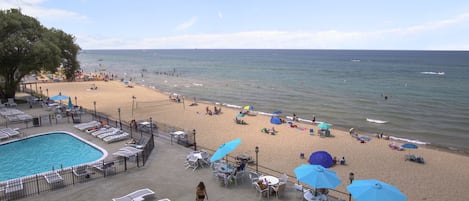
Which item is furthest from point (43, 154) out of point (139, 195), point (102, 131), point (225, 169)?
point (225, 169)

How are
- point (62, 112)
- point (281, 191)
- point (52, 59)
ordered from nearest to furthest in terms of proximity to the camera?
point (281, 191)
point (62, 112)
point (52, 59)

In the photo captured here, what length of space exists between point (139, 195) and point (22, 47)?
24599 millimetres

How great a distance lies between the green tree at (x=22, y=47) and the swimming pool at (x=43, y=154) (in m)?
12.0

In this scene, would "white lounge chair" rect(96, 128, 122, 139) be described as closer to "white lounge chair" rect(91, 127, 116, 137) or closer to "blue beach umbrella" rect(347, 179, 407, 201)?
"white lounge chair" rect(91, 127, 116, 137)

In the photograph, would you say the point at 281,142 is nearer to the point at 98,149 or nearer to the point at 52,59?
the point at 98,149

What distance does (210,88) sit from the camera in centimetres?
6078

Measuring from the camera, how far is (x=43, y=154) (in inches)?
702

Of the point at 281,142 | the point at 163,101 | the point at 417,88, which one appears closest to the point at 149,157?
the point at 281,142

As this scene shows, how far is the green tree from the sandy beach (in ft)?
24.9

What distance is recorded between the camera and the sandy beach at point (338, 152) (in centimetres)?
1736

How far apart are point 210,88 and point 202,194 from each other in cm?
5040

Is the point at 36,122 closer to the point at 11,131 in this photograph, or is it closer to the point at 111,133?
the point at 11,131

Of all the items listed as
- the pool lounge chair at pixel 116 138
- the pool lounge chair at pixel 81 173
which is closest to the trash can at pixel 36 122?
the pool lounge chair at pixel 116 138

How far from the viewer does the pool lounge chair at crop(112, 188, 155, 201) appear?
11.3 m
